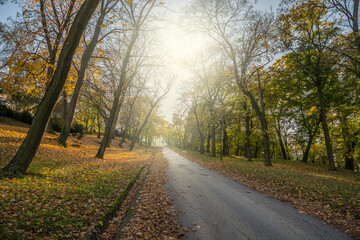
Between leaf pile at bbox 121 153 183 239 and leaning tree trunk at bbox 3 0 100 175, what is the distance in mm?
3874

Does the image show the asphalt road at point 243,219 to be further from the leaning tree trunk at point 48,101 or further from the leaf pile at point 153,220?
the leaning tree trunk at point 48,101

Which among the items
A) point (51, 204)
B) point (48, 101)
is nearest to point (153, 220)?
point (51, 204)

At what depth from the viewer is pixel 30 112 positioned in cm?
1767

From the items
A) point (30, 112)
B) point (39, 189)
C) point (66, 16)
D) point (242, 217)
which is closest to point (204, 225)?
point (242, 217)

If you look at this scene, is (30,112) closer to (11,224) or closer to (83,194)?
(83,194)

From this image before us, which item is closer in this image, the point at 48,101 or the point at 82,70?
the point at 48,101

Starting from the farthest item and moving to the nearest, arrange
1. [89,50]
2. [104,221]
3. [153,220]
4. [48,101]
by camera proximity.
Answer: [89,50]
[48,101]
[153,220]
[104,221]

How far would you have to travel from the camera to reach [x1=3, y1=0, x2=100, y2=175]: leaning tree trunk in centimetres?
495

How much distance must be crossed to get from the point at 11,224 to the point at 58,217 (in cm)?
77

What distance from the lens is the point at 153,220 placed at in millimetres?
4168

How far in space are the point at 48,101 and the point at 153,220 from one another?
487 cm

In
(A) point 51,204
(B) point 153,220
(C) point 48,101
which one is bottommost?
(B) point 153,220

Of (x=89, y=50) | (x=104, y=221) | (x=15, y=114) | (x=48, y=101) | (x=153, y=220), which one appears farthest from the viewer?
(x=15, y=114)

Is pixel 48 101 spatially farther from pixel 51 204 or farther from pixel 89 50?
pixel 89 50
